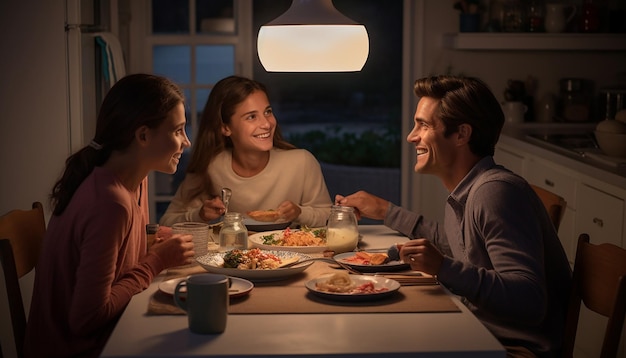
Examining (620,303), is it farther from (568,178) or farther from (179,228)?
(568,178)

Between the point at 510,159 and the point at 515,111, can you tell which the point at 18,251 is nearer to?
the point at 510,159

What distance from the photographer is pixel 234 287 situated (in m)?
2.05

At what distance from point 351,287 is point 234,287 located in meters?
0.26

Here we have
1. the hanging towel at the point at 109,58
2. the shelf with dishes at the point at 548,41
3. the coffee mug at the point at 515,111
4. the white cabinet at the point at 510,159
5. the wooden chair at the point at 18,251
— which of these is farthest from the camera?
the coffee mug at the point at 515,111

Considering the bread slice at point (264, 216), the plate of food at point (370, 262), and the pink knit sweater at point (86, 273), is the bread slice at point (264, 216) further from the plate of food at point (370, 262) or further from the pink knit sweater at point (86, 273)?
the pink knit sweater at point (86, 273)

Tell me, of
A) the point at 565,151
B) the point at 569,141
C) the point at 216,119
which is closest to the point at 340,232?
the point at 216,119

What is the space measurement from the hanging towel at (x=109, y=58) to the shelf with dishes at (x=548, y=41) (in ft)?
5.93

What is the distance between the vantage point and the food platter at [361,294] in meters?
1.97

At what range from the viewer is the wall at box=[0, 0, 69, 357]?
136 inches

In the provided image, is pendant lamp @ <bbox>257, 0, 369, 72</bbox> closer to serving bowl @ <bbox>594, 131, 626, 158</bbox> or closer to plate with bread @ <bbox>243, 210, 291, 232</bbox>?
plate with bread @ <bbox>243, 210, 291, 232</bbox>

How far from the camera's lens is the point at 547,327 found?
219cm

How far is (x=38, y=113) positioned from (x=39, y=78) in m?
0.13

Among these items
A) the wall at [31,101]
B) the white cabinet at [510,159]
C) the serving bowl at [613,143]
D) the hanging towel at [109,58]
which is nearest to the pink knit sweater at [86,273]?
the wall at [31,101]

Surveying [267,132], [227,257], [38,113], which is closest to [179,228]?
[227,257]
